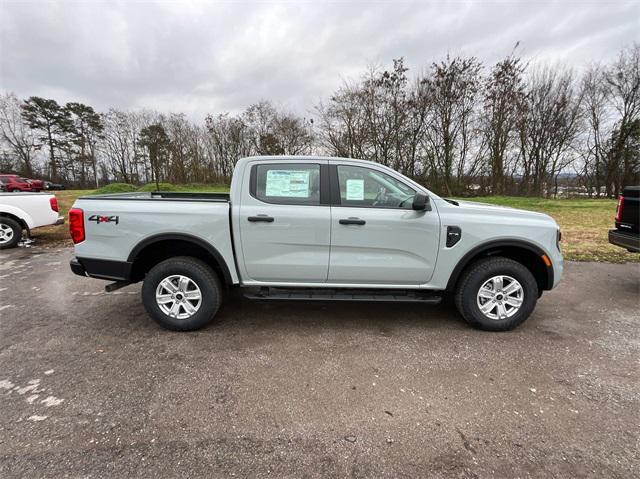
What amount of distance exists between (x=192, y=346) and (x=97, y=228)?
1566 millimetres

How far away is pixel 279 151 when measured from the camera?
2741cm

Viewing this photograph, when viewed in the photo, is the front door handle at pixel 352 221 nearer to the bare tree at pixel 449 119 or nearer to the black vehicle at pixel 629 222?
the black vehicle at pixel 629 222

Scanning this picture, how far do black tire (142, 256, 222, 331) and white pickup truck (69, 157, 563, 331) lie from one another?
0.01 m

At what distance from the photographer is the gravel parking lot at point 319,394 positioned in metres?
1.87

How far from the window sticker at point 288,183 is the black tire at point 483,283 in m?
1.95

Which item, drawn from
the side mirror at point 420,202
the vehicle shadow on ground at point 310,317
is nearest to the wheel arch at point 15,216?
the vehicle shadow on ground at point 310,317

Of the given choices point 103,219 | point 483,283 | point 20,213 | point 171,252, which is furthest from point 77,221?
point 20,213

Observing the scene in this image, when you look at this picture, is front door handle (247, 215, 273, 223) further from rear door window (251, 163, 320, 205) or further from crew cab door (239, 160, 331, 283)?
rear door window (251, 163, 320, 205)

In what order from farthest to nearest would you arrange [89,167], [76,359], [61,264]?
1. [89,167]
2. [61,264]
3. [76,359]

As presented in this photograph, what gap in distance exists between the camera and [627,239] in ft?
14.9

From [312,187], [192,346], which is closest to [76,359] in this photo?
[192,346]

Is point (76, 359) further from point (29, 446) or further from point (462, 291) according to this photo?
point (462, 291)

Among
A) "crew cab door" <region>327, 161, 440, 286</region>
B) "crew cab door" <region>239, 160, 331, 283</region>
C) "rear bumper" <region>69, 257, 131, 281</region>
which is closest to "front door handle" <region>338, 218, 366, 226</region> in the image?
"crew cab door" <region>327, 161, 440, 286</region>

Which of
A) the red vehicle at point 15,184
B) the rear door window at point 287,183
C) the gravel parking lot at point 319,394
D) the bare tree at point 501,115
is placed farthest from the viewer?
the red vehicle at point 15,184
